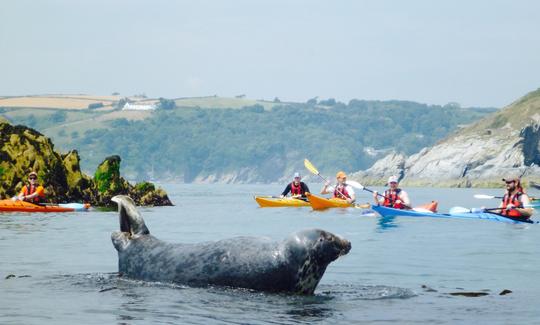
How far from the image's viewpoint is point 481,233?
32.1 meters

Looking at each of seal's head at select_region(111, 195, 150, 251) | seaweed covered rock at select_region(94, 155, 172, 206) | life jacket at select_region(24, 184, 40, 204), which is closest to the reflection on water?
life jacket at select_region(24, 184, 40, 204)

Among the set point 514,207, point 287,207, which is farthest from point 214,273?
point 287,207

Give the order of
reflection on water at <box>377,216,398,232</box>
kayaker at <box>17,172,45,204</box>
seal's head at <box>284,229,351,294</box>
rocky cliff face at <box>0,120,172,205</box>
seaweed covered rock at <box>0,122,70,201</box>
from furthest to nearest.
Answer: rocky cliff face at <box>0,120,172,205</box> → seaweed covered rock at <box>0,122,70,201</box> → kayaker at <box>17,172,45,204</box> → reflection on water at <box>377,216,398,232</box> → seal's head at <box>284,229,351,294</box>

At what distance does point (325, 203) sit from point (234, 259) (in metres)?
32.1

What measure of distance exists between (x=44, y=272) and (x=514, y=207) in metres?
22.2

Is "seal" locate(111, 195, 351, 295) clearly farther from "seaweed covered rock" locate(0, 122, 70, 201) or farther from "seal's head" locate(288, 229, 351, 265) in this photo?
"seaweed covered rock" locate(0, 122, 70, 201)

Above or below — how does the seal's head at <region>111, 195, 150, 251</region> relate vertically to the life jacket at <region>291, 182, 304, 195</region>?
above

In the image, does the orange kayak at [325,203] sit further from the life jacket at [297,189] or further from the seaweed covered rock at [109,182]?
the seaweed covered rock at [109,182]

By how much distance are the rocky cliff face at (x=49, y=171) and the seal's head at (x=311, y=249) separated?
3252 centimetres

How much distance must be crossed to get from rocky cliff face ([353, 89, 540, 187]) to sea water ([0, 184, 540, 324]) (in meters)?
130

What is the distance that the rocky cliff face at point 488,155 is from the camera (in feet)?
536

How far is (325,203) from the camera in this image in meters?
45.9

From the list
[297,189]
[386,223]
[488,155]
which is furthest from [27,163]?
[488,155]

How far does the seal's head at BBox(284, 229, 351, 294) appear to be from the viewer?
13.4m
